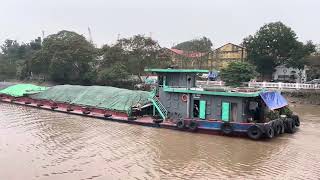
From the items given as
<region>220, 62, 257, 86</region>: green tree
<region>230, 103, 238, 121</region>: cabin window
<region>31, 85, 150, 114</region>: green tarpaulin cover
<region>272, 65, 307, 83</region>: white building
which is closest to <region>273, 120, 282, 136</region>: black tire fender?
<region>230, 103, 238, 121</region>: cabin window

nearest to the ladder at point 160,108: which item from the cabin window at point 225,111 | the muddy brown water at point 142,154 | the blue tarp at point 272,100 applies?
the muddy brown water at point 142,154

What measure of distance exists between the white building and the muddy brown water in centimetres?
2571

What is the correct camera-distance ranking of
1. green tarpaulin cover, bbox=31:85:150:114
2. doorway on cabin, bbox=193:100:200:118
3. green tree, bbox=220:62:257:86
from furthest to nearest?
1. green tree, bbox=220:62:257:86
2. green tarpaulin cover, bbox=31:85:150:114
3. doorway on cabin, bbox=193:100:200:118

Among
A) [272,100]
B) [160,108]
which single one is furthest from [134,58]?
[272,100]

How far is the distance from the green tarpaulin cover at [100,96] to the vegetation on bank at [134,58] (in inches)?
460

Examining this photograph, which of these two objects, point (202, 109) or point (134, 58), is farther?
point (134, 58)

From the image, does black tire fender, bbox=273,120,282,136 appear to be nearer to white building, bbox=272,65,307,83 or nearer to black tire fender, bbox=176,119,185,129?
black tire fender, bbox=176,119,185,129

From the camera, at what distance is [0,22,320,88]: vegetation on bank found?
3816 cm

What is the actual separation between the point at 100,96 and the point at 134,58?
16781 mm

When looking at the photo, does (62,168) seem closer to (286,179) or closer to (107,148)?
(107,148)

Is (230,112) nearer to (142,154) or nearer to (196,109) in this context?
(196,109)

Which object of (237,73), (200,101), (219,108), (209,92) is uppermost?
(237,73)

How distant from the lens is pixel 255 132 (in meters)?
15.7

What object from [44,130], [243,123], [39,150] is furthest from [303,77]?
[39,150]
